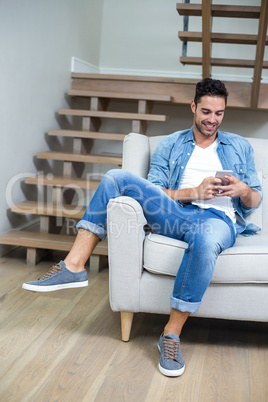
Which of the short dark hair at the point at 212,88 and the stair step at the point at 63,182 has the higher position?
the short dark hair at the point at 212,88

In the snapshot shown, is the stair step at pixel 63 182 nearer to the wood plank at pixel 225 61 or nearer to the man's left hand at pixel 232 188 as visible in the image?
the wood plank at pixel 225 61

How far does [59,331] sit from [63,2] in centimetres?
277

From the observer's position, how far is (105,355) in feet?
6.29

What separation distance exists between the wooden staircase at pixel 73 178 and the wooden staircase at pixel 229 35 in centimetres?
47

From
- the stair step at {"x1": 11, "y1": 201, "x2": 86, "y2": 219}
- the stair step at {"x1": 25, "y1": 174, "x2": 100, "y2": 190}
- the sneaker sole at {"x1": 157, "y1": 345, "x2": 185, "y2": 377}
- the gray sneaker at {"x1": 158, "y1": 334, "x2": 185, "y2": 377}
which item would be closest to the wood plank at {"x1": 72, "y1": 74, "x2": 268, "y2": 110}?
the stair step at {"x1": 25, "y1": 174, "x2": 100, "y2": 190}

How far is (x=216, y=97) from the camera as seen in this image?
226 centimetres

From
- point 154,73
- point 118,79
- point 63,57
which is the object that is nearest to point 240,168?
point 118,79

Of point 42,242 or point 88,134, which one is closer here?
point 42,242

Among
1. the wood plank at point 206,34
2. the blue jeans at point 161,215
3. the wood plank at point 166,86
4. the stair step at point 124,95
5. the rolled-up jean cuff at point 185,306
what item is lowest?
the rolled-up jean cuff at point 185,306

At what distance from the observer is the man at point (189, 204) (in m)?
1.85

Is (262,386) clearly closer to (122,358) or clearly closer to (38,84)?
(122,358)

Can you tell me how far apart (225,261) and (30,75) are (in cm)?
210

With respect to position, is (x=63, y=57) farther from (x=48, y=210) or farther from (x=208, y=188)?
(x=208, y=188)

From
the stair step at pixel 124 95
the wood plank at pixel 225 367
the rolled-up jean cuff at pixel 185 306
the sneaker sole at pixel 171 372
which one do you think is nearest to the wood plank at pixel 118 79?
the stair step at pixel 124 95
